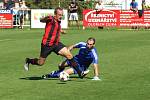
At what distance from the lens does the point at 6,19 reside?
39906 millimetres

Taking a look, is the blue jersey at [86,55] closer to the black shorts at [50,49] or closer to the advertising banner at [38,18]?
the black shorts at [50,49]

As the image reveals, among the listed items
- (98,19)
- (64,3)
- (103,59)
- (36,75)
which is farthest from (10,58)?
(64,3)

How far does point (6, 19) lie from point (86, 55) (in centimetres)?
2721

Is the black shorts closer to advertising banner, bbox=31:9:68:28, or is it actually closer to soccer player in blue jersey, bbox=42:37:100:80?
soccer player in blue jersey, bbox=42:37:100:80

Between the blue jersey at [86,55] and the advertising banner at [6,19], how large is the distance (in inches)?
1052

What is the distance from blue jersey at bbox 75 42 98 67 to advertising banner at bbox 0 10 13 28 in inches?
1052

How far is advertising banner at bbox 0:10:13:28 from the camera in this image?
130 ft

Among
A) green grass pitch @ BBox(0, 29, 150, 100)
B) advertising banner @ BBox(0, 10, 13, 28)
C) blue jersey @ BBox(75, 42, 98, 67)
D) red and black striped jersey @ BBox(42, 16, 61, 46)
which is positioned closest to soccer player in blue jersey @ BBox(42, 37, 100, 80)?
blue jersey @ BBox(75, 42, 98, 67)

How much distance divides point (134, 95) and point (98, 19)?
2874 centimetres

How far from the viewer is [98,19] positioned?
38.9 m

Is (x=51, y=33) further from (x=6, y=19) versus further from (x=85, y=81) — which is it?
(x=6, y=19)

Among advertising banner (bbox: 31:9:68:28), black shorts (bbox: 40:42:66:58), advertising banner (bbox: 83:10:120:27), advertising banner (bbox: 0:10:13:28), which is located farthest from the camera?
advertising banner (bbox: 0:10:13:28)

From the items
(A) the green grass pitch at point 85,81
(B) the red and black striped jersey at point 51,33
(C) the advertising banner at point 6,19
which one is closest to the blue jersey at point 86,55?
(A) the green grass pitch at point 85,81

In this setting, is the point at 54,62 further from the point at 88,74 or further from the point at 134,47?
the point at 134,47
